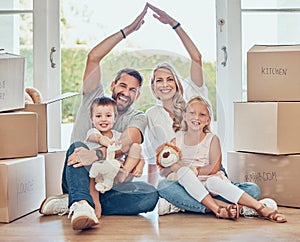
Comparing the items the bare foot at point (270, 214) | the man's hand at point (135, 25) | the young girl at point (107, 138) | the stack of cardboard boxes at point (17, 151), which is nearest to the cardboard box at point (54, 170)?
the stack of cardboard boxes at point (17, 151)

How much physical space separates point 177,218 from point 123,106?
1.22 feet

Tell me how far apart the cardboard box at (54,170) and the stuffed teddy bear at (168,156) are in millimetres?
385

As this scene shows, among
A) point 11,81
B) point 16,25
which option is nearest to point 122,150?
point 11,81

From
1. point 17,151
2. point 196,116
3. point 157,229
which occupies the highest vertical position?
point 196,116

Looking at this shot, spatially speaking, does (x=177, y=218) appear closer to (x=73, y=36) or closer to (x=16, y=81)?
(x=16, y=81)

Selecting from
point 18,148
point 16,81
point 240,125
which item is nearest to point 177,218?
point 240,125

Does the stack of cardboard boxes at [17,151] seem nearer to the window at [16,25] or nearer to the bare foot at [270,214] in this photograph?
the window at [16,25]

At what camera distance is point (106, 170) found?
5.29 feet

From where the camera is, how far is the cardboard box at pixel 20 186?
1553 millimetres

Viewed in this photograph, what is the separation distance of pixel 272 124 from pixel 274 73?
0.17 m

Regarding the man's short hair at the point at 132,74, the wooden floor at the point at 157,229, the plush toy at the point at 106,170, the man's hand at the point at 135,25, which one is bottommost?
the wooden floor at the point at 157,229

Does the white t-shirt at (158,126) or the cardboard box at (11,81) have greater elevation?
the cardboard box at (11,81)

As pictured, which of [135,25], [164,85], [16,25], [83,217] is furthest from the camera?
[16,25]

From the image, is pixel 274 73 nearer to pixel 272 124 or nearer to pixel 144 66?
pixel 272 124
